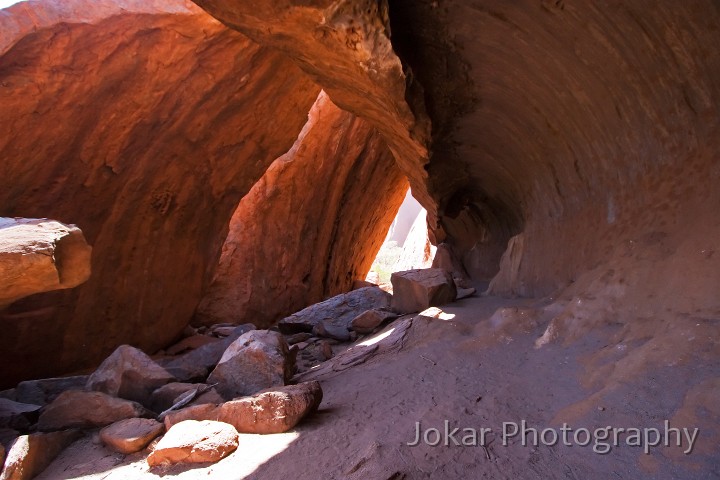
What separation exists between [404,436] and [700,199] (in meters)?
2.21

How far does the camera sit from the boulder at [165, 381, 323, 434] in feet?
9.09

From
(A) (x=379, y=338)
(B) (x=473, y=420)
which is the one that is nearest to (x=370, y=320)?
(A) (x=379, y=338)

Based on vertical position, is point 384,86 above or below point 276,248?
above

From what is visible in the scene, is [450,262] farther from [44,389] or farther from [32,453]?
[32,453]

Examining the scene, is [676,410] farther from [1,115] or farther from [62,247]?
[1,115]

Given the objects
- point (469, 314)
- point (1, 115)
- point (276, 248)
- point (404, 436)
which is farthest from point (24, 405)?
point (276, 248)

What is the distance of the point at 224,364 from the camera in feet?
12.5

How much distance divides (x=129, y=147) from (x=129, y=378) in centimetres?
331

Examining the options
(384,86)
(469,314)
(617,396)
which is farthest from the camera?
(469,314)

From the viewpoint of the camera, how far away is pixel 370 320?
20.0 feet

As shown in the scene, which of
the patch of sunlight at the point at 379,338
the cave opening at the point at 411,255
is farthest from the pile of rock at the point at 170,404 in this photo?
the cave opening at the point at 411,255

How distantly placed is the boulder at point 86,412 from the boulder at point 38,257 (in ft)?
3.02

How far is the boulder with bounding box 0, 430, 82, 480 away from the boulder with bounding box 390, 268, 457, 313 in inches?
160

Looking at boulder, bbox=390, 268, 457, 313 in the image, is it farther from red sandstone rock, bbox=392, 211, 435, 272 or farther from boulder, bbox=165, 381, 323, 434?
red sandstone rock, bbox=392, 211, 435, 272
